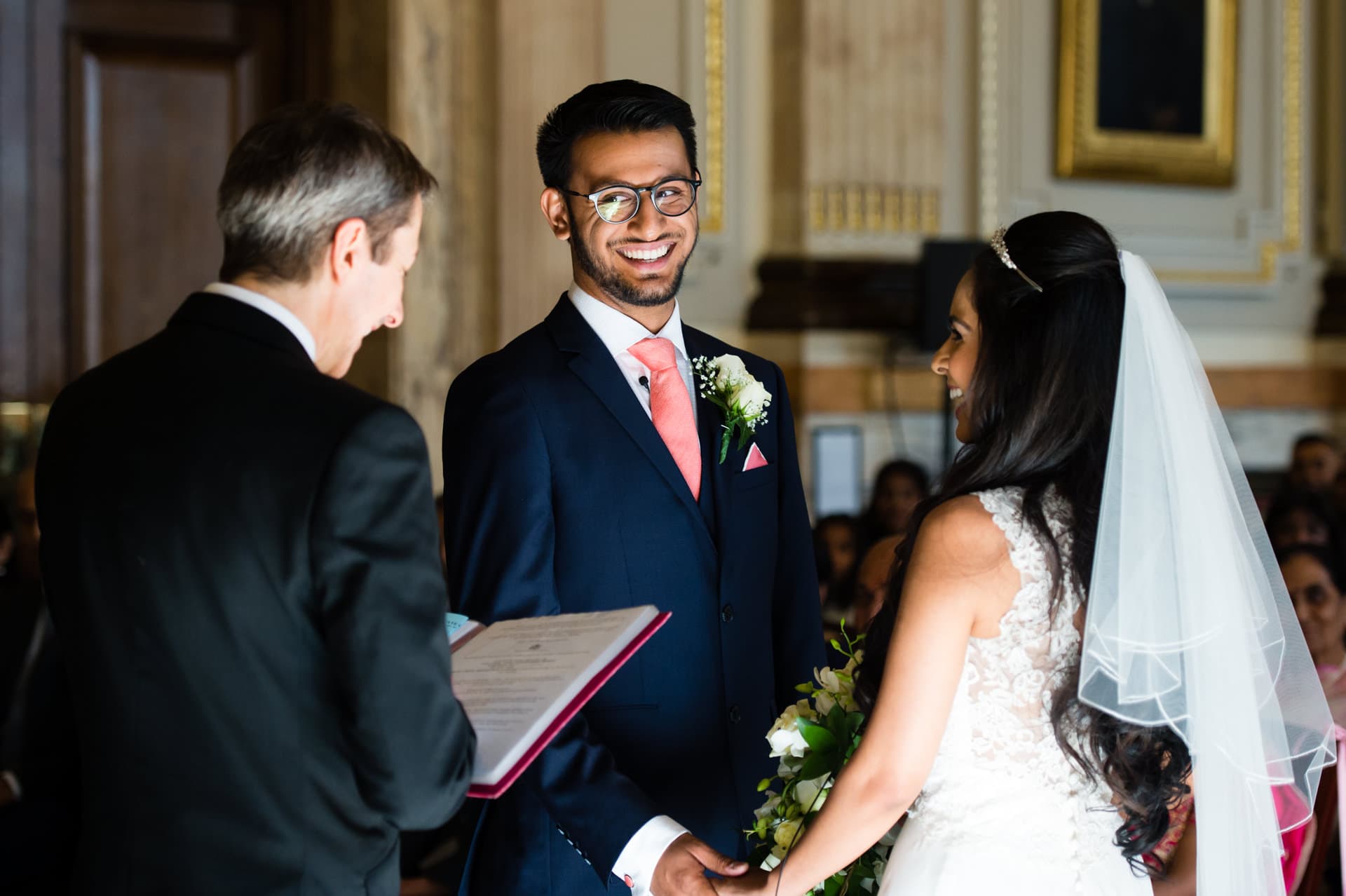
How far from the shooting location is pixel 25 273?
6055mm

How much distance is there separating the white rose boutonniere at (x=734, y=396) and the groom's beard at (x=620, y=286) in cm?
15

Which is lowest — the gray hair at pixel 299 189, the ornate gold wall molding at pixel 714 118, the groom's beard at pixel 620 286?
the groom's beard at pixel 620 286

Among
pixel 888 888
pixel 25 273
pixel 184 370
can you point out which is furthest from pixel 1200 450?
pixel 25 273

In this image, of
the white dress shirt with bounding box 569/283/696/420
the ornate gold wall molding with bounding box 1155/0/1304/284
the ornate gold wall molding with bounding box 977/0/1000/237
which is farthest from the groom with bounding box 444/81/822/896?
the ornate gold wall molding with bounding box 1155/0/1304/284

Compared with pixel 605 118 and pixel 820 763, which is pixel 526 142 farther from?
pixel 820 763

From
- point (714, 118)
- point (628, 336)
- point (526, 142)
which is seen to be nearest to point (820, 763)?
point (628, 336)

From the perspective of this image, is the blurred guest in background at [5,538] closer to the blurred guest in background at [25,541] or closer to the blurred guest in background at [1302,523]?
the blurred guest in background at [25,541]

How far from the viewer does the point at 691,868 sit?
199 centimetres

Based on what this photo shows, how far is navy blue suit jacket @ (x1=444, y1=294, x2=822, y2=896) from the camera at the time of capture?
2135 mm

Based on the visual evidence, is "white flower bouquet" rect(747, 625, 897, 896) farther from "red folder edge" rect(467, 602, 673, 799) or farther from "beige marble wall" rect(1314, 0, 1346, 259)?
"beige marble wall" rect(1314, 0, 1346, 259)

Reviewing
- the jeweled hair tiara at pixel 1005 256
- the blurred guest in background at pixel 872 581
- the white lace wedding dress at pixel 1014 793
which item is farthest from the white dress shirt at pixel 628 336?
the blurred guest in background at pixel 872 581

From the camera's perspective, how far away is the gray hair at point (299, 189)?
1.54 m

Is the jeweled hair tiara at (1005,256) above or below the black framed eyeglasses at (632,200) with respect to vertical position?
below

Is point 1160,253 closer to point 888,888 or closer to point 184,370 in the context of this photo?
point 888,888
